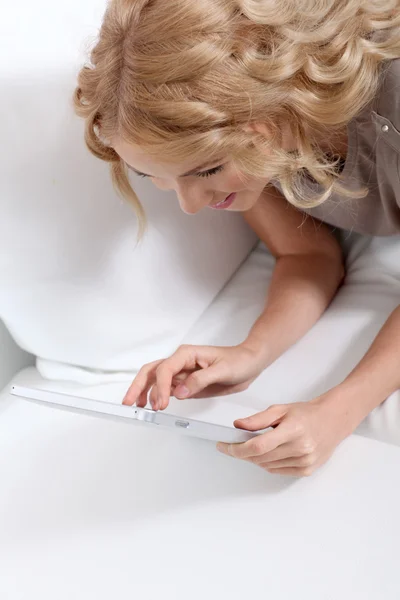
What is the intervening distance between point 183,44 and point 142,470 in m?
0.46

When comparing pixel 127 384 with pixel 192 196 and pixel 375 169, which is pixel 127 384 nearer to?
pixel 192 196

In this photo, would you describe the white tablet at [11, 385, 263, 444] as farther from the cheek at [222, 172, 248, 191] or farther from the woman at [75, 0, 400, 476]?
the cheek at [222, 172, 248, 191]

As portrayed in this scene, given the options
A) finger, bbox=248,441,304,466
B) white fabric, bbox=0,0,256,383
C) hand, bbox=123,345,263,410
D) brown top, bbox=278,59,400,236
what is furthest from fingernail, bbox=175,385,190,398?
brown top, bbox=278,59,400,236

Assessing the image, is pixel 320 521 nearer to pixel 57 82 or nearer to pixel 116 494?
pixel 116 494

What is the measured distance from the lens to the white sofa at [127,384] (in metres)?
0.72

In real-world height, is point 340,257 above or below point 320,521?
above

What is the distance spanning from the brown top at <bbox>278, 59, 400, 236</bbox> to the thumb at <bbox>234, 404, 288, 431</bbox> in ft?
1.05

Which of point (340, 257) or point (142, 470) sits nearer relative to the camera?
point (142, 470)

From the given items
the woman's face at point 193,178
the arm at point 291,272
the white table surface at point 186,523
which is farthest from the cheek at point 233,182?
the white table surface at point 186,523

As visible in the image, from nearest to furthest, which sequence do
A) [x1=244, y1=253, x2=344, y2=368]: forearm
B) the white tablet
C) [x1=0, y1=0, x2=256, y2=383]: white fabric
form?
1. the white tablet
2. [x1=0, y1=0, x2=256, y2=383]: white fabric
3. [x1=244, y1=253, x2=344, y2=368]: forearm

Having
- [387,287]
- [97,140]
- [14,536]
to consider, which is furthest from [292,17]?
[14,536]

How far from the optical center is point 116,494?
0.81 meters

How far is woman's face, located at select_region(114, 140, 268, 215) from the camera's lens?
76cm

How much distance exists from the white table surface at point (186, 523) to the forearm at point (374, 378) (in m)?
0.04
